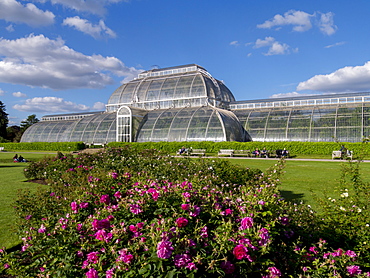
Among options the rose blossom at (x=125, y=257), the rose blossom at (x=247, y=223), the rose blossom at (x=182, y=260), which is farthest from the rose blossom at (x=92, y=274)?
the rose blossom at (x=247, y=223)

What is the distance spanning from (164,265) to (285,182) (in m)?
12.0

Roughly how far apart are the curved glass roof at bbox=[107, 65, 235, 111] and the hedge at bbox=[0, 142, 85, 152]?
44.0ft

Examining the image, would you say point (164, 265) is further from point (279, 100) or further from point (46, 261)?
point (279, 100)

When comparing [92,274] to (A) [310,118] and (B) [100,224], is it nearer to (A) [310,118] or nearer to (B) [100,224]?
(B) [100,224]

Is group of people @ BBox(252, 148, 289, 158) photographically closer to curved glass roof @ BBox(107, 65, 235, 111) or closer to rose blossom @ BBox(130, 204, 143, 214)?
curved glass roof @ BBox(107, 65, 235, 111)

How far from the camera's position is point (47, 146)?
163ft

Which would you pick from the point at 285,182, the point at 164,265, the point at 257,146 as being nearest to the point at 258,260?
the point at 164,265

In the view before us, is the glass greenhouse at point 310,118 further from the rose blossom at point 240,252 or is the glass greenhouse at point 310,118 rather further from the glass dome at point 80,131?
the rose blossom at point 240,252

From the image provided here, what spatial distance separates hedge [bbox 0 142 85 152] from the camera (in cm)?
4509

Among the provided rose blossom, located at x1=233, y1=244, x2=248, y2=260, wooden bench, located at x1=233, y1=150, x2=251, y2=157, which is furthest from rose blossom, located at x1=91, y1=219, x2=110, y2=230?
wooden bench, located at x1=233, y1=150, x2=251, y2=157

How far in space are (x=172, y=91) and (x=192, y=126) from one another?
38.8 feet

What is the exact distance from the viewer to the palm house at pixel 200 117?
3747 cm

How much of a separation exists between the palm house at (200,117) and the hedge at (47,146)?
11.1ft

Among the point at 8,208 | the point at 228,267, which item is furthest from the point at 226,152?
the point at 228,267
